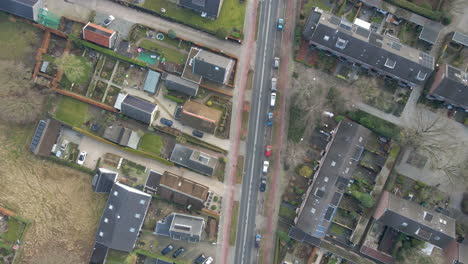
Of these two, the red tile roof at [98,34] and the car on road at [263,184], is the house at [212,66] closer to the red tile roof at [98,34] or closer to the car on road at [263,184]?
the red tile roof at [98,34]

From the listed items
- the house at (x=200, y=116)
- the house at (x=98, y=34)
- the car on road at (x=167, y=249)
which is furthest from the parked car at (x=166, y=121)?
the car on road at (x=167, y=249)

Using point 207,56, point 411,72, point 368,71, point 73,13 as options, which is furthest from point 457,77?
point 73,13

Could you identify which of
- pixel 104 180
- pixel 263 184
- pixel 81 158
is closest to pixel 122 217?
pixel 104 180

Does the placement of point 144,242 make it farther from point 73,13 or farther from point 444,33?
point 444,33

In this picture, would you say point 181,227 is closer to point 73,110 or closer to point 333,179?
point 333,179

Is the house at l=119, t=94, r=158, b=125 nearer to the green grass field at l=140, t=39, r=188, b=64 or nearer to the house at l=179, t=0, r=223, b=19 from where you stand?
the green grass field at l=140, t=39, r=188, b=64

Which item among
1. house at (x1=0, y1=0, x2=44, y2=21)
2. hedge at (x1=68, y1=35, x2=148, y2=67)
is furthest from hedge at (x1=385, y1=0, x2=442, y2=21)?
house at (x1=0, y1=0, x2=44, y2=21)
